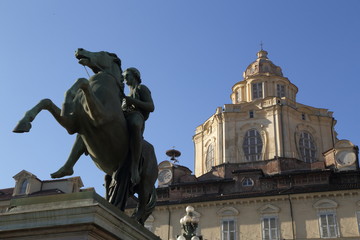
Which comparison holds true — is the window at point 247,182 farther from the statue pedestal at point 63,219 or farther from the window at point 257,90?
the statue pedestal at point 63,219

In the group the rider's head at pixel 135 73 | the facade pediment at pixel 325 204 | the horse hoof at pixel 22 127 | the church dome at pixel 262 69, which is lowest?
the horse hoof at pixel 22 127

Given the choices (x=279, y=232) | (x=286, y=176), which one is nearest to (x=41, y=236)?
(x=279, y=232)

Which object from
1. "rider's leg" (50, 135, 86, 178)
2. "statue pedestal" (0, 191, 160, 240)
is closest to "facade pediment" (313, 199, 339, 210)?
"rider's leg" (50, 135, 86, 178)

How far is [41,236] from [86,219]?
1.46 feet

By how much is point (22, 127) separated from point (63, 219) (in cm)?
100

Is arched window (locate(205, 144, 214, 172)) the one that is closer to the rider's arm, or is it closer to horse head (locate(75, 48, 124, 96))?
the rider's arm

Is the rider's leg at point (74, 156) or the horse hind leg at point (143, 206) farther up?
the rider's leg at point (74, 156)

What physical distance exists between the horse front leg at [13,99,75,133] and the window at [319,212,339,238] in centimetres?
3302

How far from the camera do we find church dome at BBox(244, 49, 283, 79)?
55.9m

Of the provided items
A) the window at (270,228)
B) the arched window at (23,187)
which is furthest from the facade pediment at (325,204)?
the arched window at (23,187)

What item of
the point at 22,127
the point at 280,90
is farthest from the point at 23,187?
the point at 22,127

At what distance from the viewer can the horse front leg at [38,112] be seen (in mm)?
4844

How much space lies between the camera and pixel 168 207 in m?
39.6

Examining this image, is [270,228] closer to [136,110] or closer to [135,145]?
[136,110]
